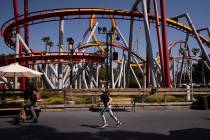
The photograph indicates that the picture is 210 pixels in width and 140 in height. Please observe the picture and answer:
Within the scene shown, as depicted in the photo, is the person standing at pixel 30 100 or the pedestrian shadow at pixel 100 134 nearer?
the pedestrian shadow at pixel 100 134

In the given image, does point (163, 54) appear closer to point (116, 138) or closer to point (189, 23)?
point (189, 23)

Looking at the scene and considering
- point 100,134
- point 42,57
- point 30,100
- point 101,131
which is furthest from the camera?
point 42,57

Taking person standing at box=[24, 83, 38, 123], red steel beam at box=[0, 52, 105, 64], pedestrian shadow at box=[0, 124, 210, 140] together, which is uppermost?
red steel beam at box=[0, 52, 105, 64]

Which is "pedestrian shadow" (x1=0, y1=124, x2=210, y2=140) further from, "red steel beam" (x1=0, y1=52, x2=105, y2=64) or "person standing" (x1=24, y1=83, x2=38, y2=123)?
"red steel beam" (x1=0, y1=52, x2=105, y2=64)

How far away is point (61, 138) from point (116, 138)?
1.61m

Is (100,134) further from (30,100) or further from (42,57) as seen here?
(42,57)

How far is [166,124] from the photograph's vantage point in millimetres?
11398

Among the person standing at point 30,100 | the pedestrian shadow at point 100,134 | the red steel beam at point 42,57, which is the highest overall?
the red steel beam at point 42,57

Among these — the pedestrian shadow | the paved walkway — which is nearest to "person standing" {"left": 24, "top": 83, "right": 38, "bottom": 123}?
the paved walkway

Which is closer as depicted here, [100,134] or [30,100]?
[100,134]

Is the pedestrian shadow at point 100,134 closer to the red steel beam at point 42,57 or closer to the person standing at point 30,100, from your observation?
the person standing at point 30,100

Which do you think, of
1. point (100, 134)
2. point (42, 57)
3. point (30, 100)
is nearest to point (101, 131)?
point (100, 134)

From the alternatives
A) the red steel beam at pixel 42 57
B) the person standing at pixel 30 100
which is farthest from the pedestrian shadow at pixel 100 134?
the red steel beam at pixel 42 57

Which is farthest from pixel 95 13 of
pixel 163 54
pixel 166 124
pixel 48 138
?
pixel 48 138
